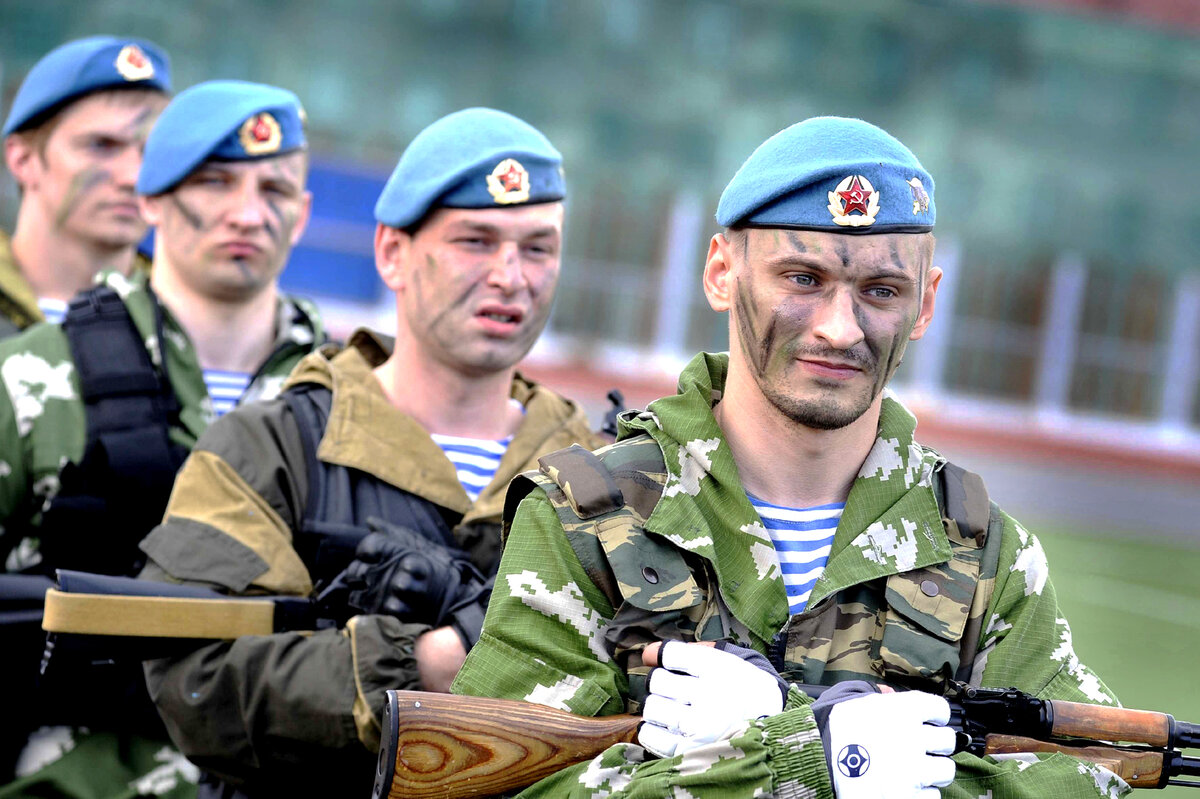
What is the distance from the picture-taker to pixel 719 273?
2723 mm

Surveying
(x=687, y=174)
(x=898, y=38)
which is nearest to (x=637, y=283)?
(x=687, y=174)

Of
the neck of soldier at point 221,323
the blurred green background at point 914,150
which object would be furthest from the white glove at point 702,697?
the blurred green background at point 914,150

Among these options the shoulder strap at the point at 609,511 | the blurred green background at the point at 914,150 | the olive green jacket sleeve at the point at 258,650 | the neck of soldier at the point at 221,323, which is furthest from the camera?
the blurred green background at the point at 914,150

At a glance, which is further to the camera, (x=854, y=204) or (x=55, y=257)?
(x=55, y=257)

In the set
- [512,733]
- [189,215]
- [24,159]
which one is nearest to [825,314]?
[512,733]

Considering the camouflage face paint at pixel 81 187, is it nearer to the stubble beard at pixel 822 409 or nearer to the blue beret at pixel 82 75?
the blue beret at pixel 82 75

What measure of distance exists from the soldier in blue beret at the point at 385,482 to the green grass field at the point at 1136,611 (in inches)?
198

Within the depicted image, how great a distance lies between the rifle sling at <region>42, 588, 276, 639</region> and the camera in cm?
319

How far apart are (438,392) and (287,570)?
0.68 m

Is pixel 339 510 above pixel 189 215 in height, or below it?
below

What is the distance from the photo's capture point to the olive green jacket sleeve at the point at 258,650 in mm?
3137

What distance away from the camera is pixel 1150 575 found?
594 inches

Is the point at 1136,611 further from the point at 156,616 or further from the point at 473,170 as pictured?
the point at 156,616

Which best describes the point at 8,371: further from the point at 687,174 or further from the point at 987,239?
the point at 987,239
